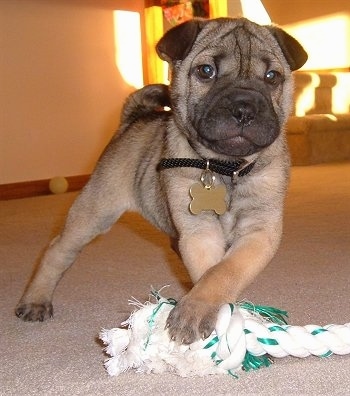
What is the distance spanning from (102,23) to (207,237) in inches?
159

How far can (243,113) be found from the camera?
5.34 feet

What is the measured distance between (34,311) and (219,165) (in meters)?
0.68

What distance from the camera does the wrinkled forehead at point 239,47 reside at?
69.2 inches

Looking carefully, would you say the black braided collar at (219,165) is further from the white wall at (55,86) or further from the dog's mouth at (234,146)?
the white wall at (55,86)

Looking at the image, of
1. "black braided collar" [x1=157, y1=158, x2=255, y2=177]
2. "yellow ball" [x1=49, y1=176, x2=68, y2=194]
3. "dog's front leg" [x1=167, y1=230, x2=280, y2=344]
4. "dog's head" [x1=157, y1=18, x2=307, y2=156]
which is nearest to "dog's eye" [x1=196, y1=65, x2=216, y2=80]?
"dog's head" [x1=157, y1=18, x2=307, y2=156]

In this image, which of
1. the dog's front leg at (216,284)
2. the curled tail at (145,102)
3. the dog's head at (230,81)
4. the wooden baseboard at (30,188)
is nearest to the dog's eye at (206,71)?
the dog's head at (230,81)

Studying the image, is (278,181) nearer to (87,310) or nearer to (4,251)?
(87,310)

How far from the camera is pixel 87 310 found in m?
1.97

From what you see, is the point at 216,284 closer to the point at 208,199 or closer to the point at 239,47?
the point at 208,199

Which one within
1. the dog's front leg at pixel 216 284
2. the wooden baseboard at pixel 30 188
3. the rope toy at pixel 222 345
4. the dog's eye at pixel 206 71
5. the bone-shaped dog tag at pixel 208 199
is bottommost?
the wooden baseboard at pixel 30 188

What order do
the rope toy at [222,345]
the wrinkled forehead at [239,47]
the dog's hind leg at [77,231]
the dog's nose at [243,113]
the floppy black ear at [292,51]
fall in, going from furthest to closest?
the dog's hind leg at [77,231]
the floppy black ear at [292,51]
the wrinkled forehead at [239,47]
the dog's nose at [243,113]
the rope toy at [222,345]

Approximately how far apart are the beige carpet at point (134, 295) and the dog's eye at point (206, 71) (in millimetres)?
661

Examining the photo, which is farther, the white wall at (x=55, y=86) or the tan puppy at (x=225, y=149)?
the white wall at (x=55, y=86)

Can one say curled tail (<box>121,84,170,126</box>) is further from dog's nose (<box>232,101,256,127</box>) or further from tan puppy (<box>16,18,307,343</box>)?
dog's nose (<box>232,101,256,127</box>)
